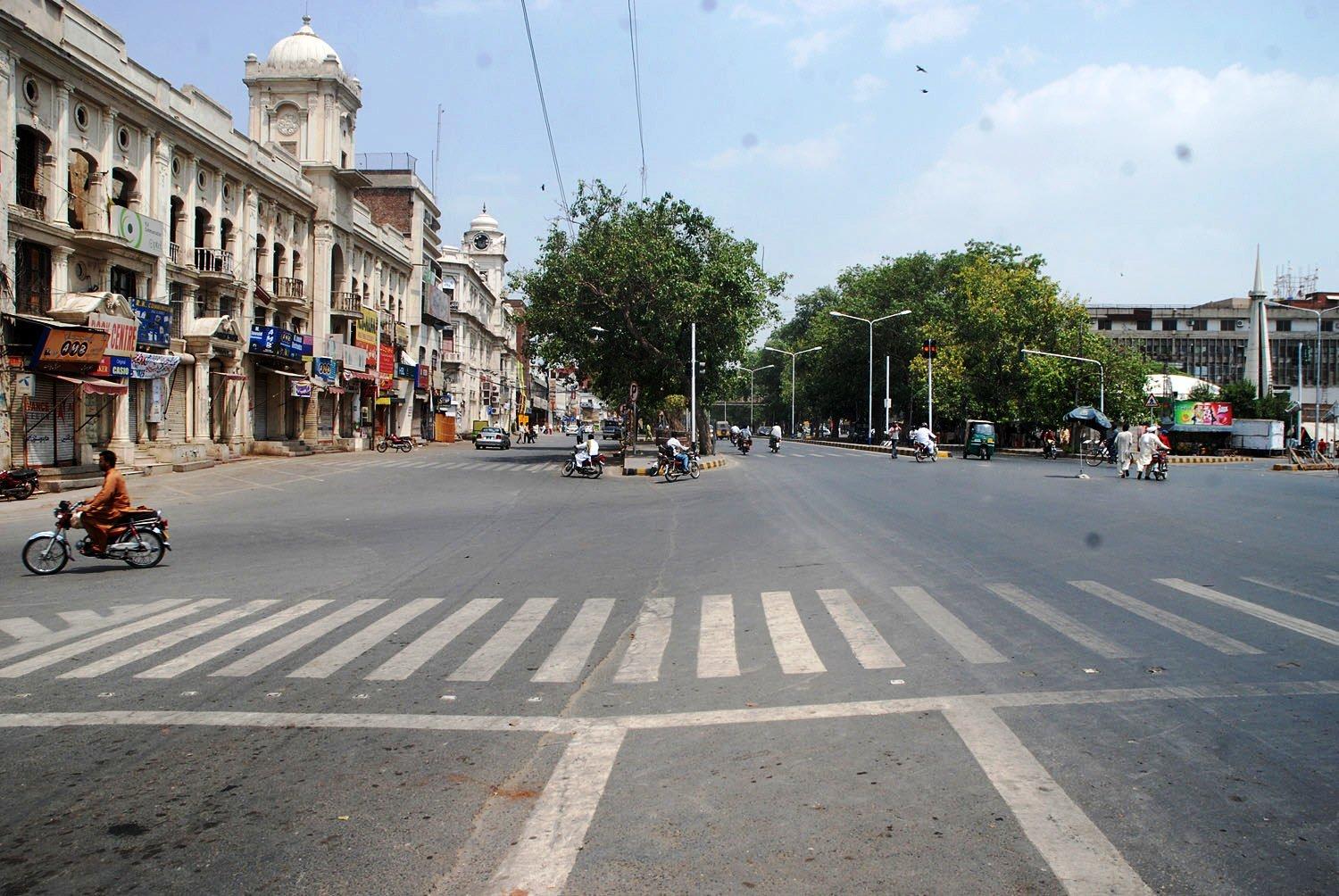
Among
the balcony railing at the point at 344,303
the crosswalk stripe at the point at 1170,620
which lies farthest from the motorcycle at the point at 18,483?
the balcony railing at the point at 344,303

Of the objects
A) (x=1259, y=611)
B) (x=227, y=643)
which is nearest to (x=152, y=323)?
(x=227, y=643)

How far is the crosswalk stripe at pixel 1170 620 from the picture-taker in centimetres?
727

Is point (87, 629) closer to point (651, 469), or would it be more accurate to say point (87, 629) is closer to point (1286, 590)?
point (1286, 590)

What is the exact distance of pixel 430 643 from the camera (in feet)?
25.9

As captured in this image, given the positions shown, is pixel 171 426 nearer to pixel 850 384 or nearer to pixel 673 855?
pixel 673 855

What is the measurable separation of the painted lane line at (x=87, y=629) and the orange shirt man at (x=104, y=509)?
2786 millimetres

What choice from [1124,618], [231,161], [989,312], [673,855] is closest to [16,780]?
[673,855]

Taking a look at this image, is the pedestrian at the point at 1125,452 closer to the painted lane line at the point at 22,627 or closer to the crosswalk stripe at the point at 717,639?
the crosswalk stripe at the point at 717,639

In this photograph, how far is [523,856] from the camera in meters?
3.89

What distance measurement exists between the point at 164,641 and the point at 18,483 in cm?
1739

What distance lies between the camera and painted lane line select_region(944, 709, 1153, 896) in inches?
143

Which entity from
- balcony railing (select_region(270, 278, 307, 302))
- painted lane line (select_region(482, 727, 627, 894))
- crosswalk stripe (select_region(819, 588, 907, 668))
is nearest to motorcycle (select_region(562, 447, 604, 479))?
balcony railing (select_region(270, 278, 307, 302))

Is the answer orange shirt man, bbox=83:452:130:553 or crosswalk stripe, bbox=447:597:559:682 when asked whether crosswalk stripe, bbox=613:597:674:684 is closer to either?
crosswalk stripe, bbox=447:597:559:682

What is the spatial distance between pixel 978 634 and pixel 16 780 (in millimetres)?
6243
